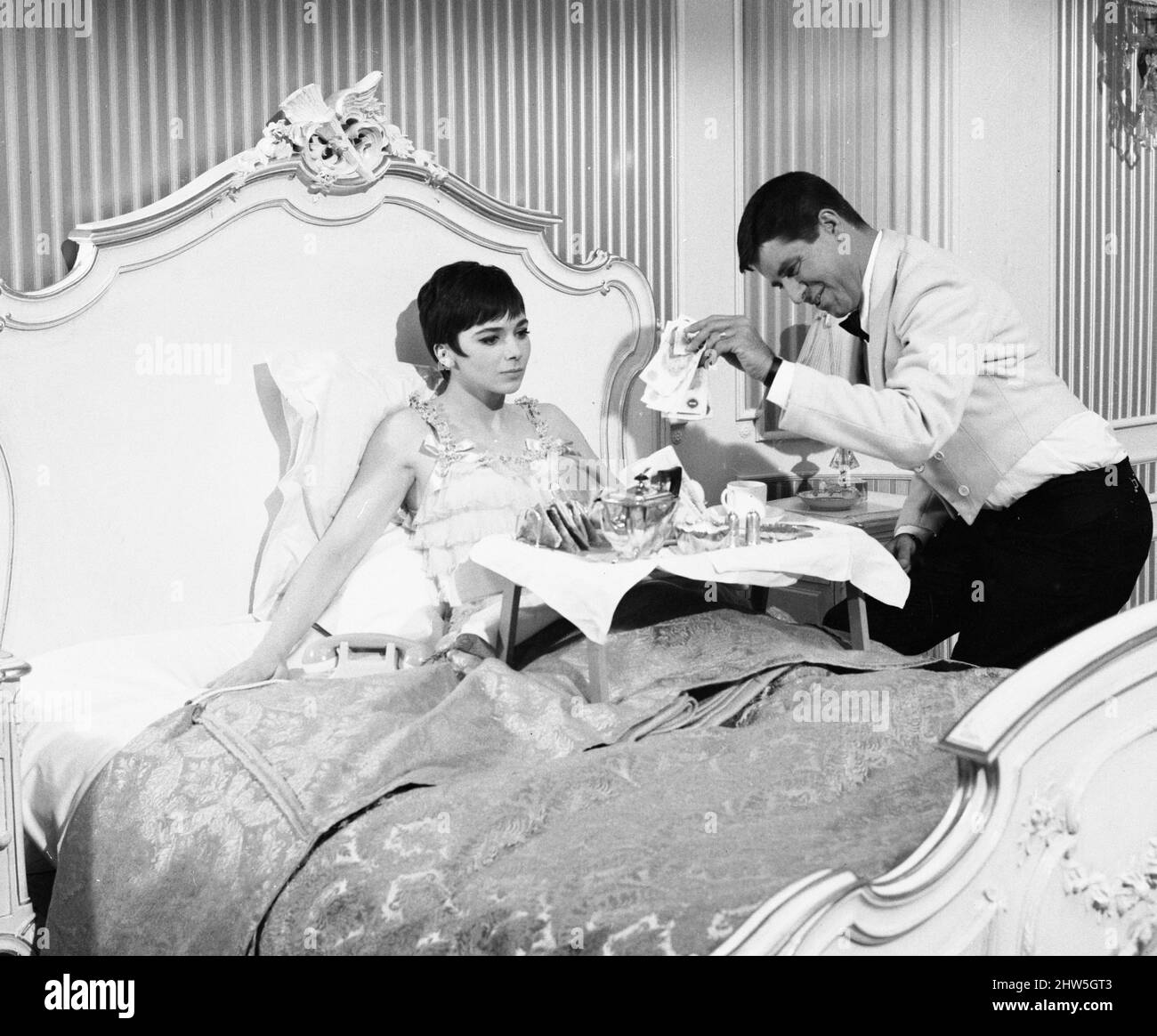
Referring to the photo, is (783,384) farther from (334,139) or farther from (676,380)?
(334,139)

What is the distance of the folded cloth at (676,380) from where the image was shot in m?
3.04

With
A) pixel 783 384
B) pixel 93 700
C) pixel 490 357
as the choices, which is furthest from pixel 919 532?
pixel 93 700

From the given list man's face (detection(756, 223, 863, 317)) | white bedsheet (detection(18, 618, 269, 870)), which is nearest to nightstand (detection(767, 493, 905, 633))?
man's face (detection(756, 223, 863, 317))

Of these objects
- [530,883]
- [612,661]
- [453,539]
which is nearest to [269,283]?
[453,539]

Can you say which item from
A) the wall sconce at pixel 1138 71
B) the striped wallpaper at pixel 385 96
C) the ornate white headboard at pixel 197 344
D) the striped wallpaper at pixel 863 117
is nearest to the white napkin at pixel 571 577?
the ornate white headboard at pixel 197 344

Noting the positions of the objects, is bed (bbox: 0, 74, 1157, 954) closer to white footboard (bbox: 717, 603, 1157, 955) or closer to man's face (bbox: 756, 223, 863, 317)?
white footboard (bbox: 717, 603, 1157, 955)

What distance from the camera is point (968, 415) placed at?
294 cm

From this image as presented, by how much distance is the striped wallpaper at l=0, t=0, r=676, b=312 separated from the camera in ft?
9.15

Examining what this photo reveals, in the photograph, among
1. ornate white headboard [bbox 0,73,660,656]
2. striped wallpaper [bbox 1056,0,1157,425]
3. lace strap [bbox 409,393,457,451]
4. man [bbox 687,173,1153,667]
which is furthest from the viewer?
striped wallpaper [bbox 1056,0,1157,425]

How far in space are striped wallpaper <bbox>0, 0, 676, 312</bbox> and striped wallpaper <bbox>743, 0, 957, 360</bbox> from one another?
0.33 meters

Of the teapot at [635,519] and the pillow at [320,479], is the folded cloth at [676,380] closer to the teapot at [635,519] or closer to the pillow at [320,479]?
the teapot at [635,519]

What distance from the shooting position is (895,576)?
2.66 meters

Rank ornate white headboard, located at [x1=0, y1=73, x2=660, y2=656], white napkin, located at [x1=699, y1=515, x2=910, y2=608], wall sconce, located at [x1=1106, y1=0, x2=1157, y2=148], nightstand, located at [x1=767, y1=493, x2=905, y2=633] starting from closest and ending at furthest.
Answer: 1. white napkin, located at [x1=699, y1=515, x2=910, y2=608]
2. ornate white headboard, located at [x1=0, y1=73, x2=660, y2=656]
3. nightstand, located at [x1=767, y1=493, x2=905, y2=633]
4. wall sconce, located at [x1=1106, y1=0, x2=1157, y2=148]

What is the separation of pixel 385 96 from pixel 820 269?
1.11 metres
